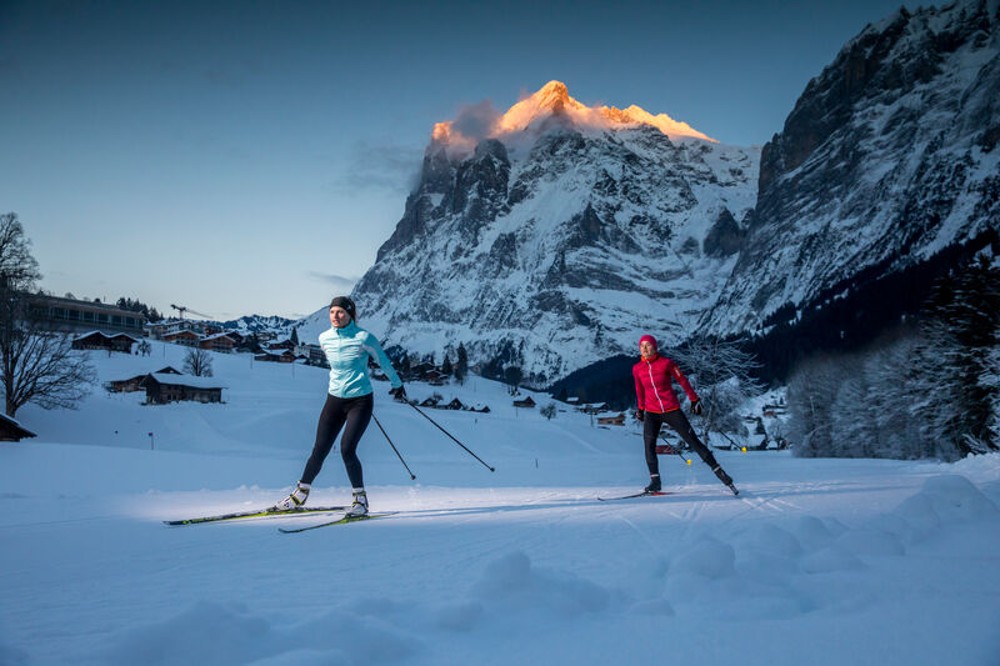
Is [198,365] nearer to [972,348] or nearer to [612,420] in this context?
[972,348]

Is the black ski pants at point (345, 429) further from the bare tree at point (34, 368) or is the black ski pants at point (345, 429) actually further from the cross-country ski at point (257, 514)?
the bare tree at point (34, 368)

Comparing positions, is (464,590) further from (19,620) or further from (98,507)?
(98,507)

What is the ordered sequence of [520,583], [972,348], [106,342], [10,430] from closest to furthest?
[520,583] < [10,430] < [972,348] < [106,342]

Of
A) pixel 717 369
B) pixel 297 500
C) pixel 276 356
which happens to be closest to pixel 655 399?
pixel 297 500

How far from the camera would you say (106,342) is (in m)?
77.9

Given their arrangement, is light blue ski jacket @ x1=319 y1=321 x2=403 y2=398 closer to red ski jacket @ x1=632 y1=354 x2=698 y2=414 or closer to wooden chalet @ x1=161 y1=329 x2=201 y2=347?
red ski jacket @ x1=632 y1=354 x2=698 y2=414

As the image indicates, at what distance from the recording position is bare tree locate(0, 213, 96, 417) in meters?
27.8

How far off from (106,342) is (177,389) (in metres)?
28.1

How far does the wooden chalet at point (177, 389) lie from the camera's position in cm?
5731

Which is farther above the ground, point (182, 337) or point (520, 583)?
point (182, 337)

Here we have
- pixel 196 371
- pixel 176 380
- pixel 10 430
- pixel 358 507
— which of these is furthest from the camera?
pixel 196 371

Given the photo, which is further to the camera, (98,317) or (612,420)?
(612,420)

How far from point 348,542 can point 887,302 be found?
144m

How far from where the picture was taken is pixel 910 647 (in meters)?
2.26
